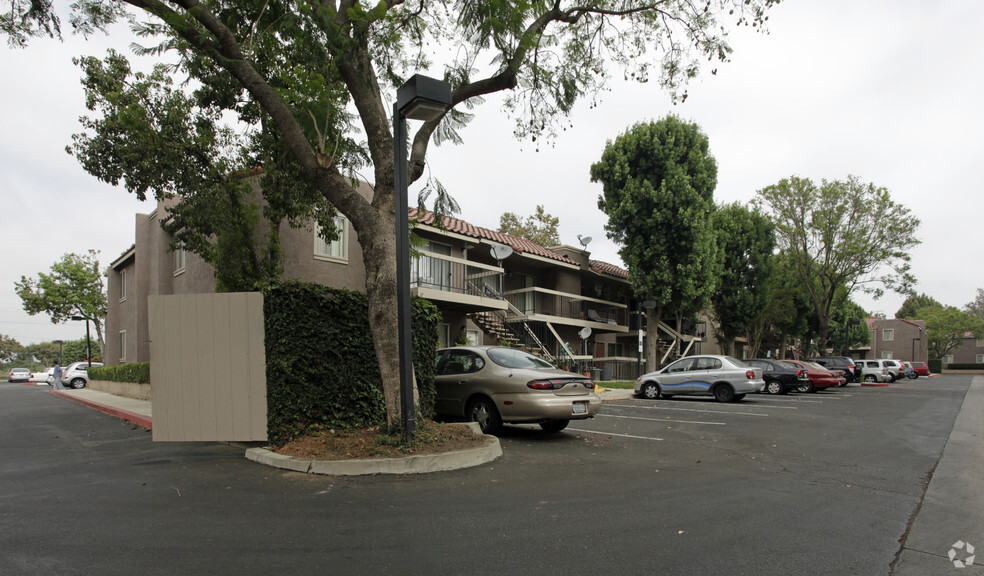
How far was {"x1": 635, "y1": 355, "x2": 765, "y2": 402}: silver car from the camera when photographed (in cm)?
1734

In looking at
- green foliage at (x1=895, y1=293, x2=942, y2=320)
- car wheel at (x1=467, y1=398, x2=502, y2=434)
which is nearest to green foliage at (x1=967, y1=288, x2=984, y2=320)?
green foliage at (x1=895, y1=293, x2=942, y2=320)

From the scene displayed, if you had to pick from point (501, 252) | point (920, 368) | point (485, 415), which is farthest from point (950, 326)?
point (485, 415)

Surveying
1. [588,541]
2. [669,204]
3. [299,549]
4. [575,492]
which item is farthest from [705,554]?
[669,204]

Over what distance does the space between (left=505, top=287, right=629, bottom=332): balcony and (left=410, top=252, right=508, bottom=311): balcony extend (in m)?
2.15

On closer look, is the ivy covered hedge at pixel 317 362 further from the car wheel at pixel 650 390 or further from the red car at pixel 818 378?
the red car at pixel 818 378

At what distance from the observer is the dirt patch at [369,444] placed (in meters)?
6.98

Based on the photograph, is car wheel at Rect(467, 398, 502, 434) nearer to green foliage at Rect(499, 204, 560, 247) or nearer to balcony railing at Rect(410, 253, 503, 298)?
balcony railing at Rect(410, 253, 503, 298)

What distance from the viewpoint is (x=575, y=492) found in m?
5.93

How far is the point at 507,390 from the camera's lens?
9234 millimetres

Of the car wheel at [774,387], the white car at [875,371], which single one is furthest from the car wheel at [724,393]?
the white car at [875,371]

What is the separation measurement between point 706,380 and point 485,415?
1105 cm

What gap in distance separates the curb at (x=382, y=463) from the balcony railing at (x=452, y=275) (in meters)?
9.20

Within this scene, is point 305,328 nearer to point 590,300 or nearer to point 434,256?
point 434,256

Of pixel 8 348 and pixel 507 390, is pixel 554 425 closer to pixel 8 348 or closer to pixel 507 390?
pixel 507 390
